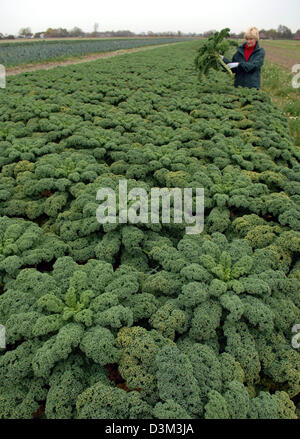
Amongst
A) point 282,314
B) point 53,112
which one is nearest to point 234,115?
point 53,112

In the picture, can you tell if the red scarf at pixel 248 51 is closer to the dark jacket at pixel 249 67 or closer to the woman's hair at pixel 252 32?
the dark jacket at pixel 249 67

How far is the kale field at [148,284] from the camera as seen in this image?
2.76 m

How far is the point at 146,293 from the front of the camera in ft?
11.7

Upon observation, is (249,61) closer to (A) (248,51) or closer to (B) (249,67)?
(B) (249,67)

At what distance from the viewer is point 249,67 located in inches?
410

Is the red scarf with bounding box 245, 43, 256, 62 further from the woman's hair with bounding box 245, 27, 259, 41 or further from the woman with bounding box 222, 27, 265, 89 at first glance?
the woman's hair with bounding box 245, 27, 259, 41

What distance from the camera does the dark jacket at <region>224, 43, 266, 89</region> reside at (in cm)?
1025

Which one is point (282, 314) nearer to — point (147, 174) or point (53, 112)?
point (147, 174)

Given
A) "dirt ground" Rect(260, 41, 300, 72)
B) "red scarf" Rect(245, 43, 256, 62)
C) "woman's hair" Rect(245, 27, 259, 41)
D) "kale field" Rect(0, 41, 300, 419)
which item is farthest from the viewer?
"dirt ground" Rect(260, 41, 300, 72)

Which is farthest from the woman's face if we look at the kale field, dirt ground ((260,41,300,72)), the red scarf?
dirt ground ((260,41,300,72))

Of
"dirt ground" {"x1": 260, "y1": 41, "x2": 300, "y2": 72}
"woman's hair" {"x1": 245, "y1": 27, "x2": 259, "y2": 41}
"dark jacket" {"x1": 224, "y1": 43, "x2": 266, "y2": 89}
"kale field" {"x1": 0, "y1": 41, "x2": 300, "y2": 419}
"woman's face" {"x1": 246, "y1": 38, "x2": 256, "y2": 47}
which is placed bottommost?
"kale field" {"x1": 0, "y1": 41, "x2": 300, "y2": 419}

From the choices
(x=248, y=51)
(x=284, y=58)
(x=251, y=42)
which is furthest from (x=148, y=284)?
(x=284, y=58)

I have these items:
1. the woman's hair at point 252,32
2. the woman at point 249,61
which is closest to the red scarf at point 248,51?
the woman at point 249,61

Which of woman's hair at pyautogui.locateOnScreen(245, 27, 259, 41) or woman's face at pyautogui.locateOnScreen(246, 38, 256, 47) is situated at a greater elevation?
woman's hair at pyautogui.locateOnScreen(245, 27, 259, 41)
